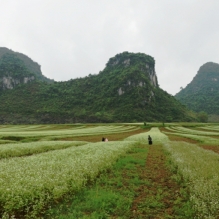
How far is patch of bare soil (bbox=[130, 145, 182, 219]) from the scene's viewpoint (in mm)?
8438

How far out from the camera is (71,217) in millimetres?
7496

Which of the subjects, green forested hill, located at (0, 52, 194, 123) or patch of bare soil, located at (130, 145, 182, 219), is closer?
patch of bare soil, located at (130, 145, 182, 219)

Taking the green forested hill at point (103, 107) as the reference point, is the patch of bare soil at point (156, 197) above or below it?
below

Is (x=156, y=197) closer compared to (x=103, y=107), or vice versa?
(x=156, y=197)

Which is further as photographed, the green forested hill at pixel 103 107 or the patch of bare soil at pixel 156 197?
the green forested hill at pixel 103 107

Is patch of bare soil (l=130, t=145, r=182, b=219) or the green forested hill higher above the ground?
the green forested hill

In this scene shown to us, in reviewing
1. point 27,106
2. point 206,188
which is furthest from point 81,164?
point 27,106

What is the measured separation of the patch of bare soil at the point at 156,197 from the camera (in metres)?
8.44

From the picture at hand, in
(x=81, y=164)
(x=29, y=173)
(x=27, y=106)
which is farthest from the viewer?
(x=27, y=106)

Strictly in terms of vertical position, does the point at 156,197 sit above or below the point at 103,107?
below

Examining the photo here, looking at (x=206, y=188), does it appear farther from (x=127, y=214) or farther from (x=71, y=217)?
(x=71, y=217)

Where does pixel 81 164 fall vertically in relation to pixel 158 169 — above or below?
above

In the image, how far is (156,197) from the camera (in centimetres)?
1002

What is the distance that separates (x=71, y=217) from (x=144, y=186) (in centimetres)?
578
